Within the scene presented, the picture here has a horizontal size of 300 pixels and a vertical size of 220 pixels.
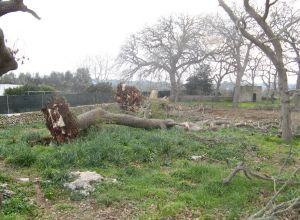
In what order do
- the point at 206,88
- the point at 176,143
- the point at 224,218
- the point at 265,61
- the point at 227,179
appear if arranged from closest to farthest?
1. the point at 224,218
2. the point at 227,179
3. the point at 176,143
4. the point at 265,61
5. the point at 206,88

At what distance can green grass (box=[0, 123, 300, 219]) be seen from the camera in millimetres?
6879

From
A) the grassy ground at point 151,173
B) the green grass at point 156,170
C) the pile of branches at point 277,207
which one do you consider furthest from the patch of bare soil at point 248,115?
the pile of branches at point 277,207

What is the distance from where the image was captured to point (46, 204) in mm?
6930

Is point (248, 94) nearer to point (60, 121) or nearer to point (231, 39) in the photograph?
point (231, 39)

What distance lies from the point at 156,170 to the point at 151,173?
39 centimetres

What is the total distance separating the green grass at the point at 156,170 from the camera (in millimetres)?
6879

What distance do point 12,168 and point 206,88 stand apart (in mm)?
42685

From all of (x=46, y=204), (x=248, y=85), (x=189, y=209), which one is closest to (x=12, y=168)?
(x=46, y=204)

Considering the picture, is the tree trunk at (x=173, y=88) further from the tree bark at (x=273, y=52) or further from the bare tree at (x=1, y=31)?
the bare tree at (x=1, y=31)

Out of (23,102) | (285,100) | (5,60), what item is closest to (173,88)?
(23,102)

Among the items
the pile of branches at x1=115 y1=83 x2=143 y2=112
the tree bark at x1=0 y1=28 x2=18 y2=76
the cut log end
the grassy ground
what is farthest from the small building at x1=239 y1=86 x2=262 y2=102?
the tree bark at x1=0 y1=28 x2=18 y2=76

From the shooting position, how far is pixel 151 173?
8.77m

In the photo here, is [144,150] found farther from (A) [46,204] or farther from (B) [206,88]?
(B) [206,88]

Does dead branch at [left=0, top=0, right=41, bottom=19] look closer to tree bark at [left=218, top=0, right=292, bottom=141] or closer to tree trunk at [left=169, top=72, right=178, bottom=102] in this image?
tree bark at [left=218, top=0, right=292, bottom=141]
